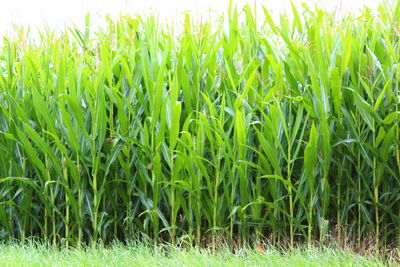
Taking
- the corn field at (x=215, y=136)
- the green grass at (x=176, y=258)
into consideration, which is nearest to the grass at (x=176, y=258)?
the green grass at (x=176, y=258)

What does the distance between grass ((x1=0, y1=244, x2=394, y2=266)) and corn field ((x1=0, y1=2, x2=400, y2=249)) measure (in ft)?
0.90

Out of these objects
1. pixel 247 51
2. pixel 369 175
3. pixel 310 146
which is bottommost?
pixel 369 175

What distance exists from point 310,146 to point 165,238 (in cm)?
125

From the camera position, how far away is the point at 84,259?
151 inches

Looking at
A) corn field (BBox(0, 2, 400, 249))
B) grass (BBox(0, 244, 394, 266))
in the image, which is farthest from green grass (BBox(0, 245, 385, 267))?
corn field (BBox(0, 2, 400, 249))

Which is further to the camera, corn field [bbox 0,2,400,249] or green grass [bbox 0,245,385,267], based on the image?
corn field [bbox 0,2,400,249]

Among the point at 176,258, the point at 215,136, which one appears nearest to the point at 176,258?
the point at 176,258

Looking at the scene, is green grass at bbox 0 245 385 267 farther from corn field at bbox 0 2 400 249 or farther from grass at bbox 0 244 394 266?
corn field at bbox 0 2 400 249


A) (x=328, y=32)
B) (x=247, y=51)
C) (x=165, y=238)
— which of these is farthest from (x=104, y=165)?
(x=328, y=32)

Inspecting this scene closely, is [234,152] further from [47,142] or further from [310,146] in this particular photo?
[47,142]

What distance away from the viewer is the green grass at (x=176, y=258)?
3.56 metres

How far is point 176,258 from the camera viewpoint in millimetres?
3680

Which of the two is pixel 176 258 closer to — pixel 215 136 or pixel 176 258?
pixel 176 258

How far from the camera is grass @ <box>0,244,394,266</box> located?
3.56 m
